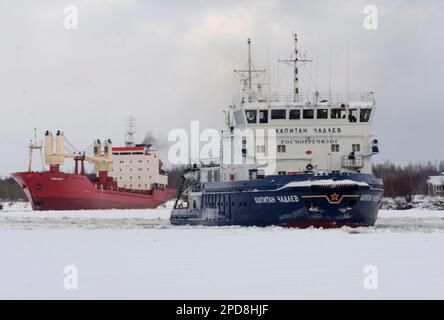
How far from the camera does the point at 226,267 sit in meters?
16.3

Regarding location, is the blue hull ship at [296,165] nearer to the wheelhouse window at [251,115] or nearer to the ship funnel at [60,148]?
the wheelhouse window at [251,115]

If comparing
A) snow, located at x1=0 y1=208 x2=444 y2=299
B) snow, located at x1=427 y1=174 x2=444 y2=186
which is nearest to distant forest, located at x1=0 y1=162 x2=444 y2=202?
snow, located at x1=427 y1=174 x2=444 y2=186

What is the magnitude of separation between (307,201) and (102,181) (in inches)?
2306

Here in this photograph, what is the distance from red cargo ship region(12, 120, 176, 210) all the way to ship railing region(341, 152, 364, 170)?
4433 centimetres

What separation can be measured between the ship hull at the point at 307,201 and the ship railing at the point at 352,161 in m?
1.46

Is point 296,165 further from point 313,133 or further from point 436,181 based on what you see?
point 436,181

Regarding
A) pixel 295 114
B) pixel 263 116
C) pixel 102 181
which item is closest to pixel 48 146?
pixel 102 181

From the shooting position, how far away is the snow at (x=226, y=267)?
42.9ft

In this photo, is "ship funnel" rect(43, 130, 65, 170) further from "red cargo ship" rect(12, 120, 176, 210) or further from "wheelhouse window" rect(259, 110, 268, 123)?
"wheelhouse window" rect(259, 110, 268, 123)

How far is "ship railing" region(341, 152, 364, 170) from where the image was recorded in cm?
3397

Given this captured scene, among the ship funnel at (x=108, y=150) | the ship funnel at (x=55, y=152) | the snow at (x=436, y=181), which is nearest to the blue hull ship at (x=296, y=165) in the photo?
the ship funnel at (x=55, y=152)

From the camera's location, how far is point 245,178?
3466cm
